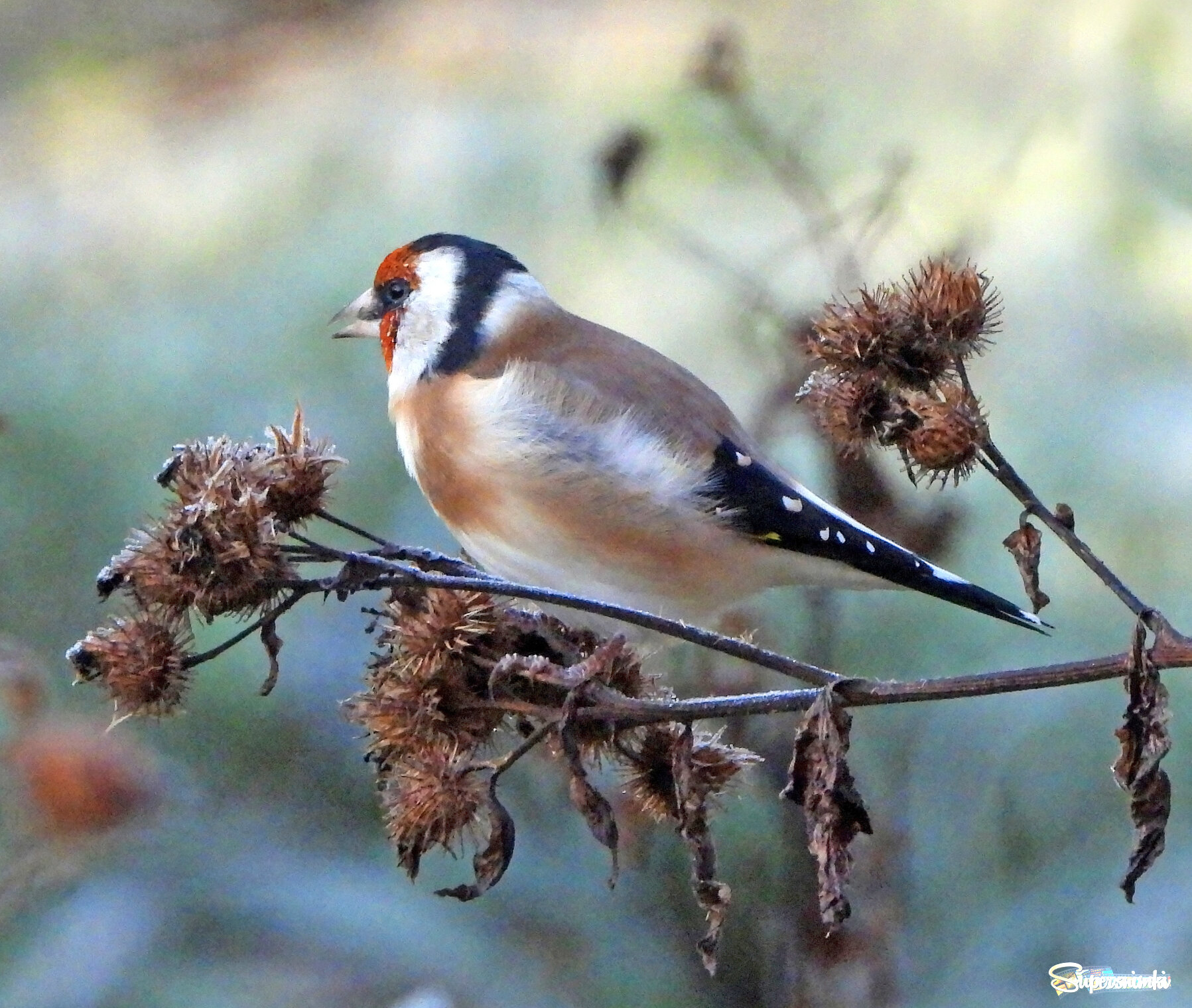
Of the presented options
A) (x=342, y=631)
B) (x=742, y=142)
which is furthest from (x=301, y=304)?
(x=742, y=142)

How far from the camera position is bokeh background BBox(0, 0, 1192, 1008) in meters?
1.15

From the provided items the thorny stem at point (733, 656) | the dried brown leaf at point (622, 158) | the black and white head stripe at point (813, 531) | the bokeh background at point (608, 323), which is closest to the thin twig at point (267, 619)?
the thorny stem at point (733, 656)

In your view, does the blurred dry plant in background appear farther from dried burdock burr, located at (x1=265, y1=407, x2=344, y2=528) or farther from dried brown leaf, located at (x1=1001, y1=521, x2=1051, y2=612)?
dried brown leaf, located at (x1=1001, y1=521, x2=1051, y2=612)

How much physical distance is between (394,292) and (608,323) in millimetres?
375

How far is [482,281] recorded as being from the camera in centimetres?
101

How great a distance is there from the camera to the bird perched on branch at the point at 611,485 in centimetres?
89

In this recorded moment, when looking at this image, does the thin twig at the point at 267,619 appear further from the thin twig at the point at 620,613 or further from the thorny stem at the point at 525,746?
the thorny stem at the point at 525,746

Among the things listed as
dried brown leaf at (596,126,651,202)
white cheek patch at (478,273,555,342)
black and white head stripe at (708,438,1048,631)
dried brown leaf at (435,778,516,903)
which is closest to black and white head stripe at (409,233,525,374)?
white cheek patch at (478,273,555,342)

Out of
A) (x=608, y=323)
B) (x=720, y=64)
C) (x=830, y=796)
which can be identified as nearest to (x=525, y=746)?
(x=830, y=796)

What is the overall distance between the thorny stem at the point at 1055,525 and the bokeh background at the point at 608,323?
503 mm

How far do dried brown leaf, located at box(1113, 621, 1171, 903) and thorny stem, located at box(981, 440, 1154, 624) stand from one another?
1.7 inches

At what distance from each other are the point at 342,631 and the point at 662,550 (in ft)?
1.62

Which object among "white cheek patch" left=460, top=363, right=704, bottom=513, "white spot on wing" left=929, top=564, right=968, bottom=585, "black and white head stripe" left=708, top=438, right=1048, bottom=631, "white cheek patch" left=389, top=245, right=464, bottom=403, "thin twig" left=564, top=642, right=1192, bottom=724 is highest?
"white cheek patch" left=389, top=245, right=464, bottom=403

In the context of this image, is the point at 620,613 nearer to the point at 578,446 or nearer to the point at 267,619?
the point at 267,619
